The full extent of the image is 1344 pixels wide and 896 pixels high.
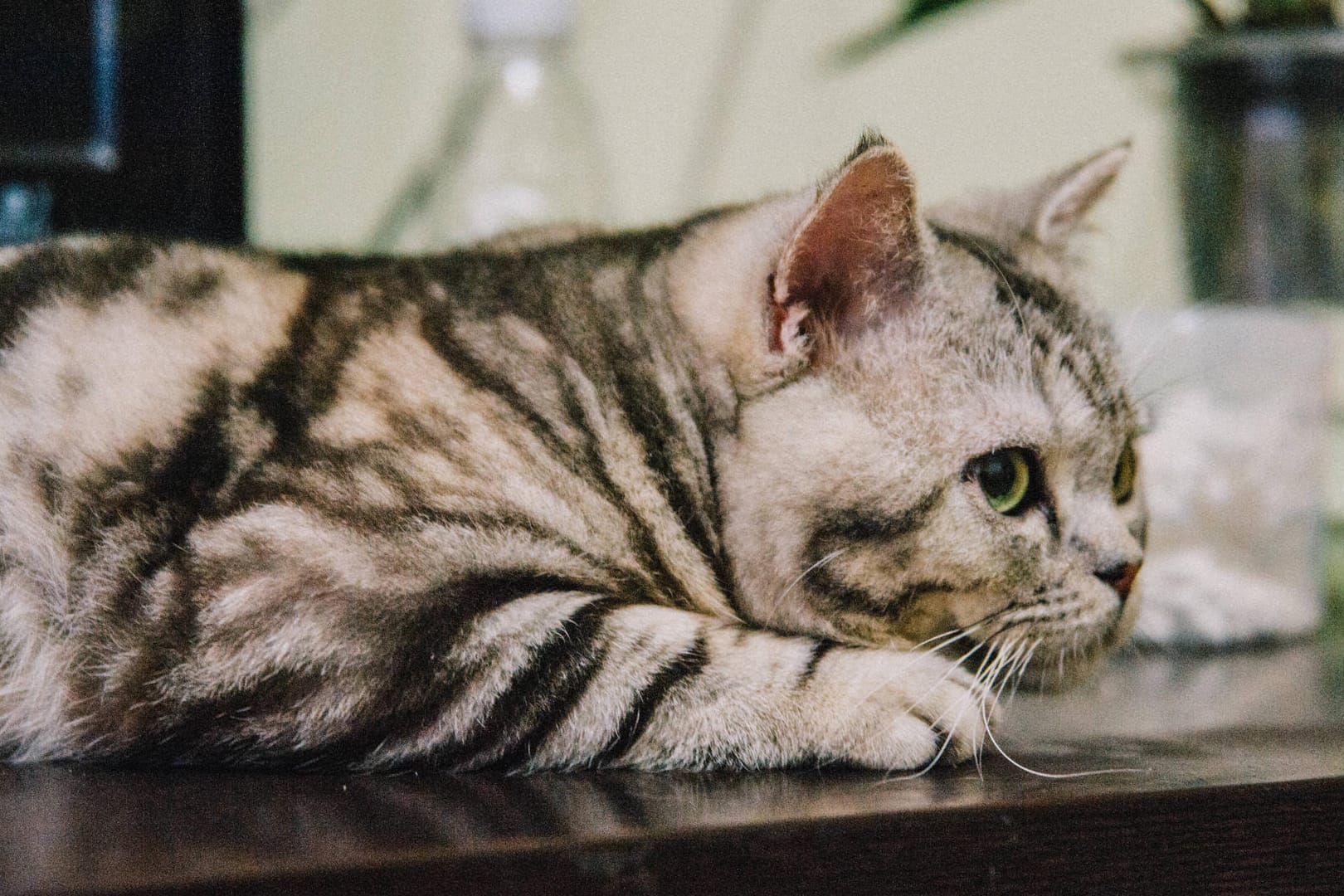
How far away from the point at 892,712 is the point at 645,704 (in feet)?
0.45

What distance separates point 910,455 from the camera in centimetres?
70

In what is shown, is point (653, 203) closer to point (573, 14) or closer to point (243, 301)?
point (573, 14)

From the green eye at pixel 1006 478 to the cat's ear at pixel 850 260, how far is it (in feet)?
0.39

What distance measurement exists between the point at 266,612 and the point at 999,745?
17.5 inches

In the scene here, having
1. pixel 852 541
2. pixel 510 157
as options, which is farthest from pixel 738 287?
pixel 510 157

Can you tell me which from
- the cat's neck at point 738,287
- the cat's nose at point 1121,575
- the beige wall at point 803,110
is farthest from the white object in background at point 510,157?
the cat's nose at point 1121,575

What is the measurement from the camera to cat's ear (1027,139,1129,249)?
2.94 ft

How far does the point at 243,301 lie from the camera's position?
741mm

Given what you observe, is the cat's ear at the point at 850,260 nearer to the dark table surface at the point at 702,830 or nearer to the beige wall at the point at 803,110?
the dark table surface at the point at 702,830

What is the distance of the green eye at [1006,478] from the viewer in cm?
71

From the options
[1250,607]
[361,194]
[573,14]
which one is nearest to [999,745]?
[1250,607]

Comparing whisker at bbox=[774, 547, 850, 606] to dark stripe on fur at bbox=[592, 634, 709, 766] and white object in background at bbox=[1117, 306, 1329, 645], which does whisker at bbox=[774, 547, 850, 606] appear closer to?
dark stripe on fur at bbox=[592, 634, 709, 766]

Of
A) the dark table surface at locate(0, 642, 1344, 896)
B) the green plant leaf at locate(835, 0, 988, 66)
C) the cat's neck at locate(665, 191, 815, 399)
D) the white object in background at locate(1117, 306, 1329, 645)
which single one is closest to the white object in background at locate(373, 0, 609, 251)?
the green plant leaf at locate(835, 0, 988, 66)

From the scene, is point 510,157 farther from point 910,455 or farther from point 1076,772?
point 1076,772
